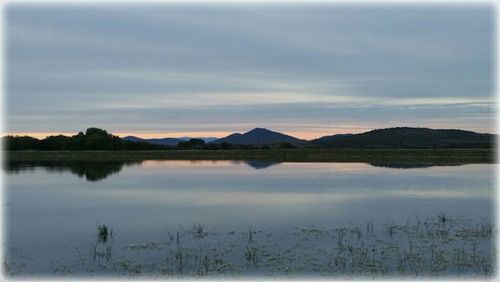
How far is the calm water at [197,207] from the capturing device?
14.1 meters

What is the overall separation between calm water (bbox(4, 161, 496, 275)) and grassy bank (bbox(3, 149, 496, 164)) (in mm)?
27437

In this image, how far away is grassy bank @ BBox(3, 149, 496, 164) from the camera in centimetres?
5944

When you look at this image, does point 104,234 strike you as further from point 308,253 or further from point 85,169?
point 85,169

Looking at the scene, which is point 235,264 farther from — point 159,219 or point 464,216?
point 464,216

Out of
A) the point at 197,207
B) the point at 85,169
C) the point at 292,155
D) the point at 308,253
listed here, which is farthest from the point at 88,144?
the point at 308,253

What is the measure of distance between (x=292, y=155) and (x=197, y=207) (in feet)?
162

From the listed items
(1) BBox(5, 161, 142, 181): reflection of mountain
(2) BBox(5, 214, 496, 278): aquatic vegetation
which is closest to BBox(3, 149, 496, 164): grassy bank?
(1) BBox(5, 161, 142, 181): reflection of mountain

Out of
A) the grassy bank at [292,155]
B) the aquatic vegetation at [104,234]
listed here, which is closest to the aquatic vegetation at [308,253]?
the aquatic vegetation at [104,234]

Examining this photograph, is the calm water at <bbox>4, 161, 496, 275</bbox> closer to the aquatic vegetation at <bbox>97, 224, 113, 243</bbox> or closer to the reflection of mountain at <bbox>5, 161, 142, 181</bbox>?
the aquatic vegetation at <bbox>97, 224, 113, 243</bbox>

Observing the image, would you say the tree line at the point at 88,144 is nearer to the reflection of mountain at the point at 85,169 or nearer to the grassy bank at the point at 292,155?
the grassy bank at the point at 292,155

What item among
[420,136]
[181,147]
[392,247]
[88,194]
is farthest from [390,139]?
[392,247]

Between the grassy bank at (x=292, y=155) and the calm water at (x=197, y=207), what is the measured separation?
27437 mm

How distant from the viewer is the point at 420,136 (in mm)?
136125

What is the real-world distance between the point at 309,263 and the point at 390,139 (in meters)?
131
